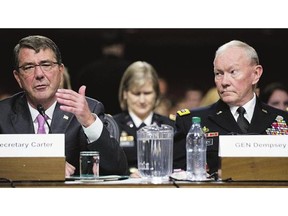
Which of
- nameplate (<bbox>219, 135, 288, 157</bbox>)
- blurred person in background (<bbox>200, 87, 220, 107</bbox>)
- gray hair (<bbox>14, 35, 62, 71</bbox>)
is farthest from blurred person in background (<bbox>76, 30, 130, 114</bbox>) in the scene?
nameplate (<bbox>219, 135, 288, 157</bbox>)

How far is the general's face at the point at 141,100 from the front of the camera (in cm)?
552

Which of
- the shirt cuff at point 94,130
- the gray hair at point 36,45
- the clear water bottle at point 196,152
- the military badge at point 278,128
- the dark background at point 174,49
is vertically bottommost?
the clear water bottle at point 196,152

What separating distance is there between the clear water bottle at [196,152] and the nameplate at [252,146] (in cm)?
23

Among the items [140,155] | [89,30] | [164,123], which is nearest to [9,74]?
[89,30]

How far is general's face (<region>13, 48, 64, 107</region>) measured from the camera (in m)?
4.14

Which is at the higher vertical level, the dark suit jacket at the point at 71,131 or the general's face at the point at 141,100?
the general's face at the point at 141,100

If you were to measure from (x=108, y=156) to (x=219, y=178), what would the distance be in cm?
65

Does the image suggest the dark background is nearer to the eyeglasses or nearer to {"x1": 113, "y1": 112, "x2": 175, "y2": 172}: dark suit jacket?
{"x1": 113, "y1": 112, "x2": 175, "y2": 172}: dark suit jacket

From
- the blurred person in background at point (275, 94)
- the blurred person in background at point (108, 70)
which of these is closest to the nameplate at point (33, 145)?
the blurred person in background at point (108, 70)

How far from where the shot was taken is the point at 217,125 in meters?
4.21

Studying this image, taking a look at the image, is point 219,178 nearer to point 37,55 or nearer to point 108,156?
point 108,156

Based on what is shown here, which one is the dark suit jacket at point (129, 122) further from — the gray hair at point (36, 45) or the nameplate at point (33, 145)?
the nameplate at point (33, 145)

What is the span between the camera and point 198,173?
142 inches

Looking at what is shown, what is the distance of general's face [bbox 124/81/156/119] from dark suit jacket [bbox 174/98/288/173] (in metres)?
1.26
